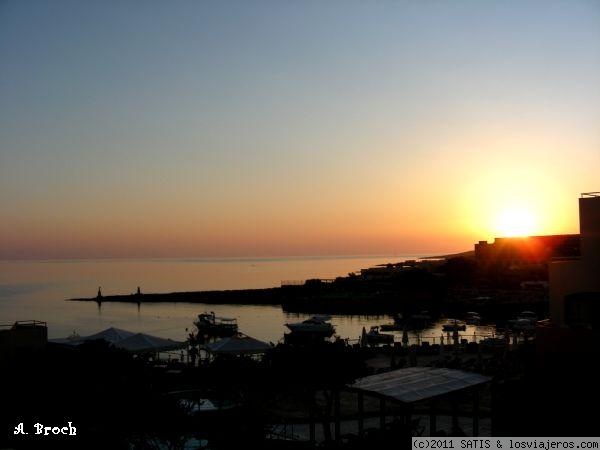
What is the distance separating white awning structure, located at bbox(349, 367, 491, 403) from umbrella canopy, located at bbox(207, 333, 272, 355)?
8.39m

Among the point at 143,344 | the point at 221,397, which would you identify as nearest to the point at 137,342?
the point at 143,344

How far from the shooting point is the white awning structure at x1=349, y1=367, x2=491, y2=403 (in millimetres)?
10969

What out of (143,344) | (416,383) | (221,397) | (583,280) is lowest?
(221,397)

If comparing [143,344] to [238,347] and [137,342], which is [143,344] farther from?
[238,347]

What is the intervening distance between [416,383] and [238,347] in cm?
1019

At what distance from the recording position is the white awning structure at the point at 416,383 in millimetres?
10969

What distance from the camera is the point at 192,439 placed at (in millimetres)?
11617

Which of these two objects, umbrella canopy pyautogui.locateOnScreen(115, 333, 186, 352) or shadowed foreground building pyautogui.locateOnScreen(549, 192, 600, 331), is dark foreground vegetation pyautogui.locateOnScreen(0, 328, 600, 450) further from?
umbrella canopy pyautogui.locateOnScreen(115, 333, 186, 352)

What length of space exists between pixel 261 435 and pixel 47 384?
10.9ft

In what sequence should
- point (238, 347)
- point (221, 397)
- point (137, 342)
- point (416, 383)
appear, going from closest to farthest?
point (416, 383) → point (221, 397) → point (238, 347) → point (137, 342)

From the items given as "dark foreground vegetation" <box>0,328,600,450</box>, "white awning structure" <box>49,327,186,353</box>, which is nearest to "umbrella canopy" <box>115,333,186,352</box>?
"white awning structure" <box>49,327,186,353</box>

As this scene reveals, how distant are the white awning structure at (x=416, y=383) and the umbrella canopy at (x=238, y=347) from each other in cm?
839

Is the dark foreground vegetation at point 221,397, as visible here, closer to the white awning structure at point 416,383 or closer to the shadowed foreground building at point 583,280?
the white awning structure at point 416,383

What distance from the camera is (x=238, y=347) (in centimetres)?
2073
